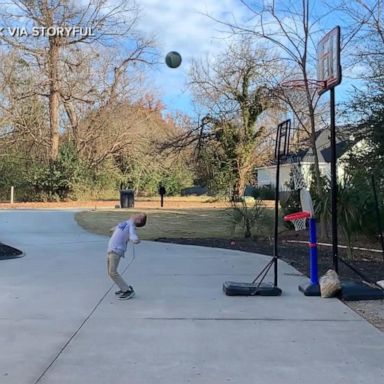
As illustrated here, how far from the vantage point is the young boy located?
736 cm

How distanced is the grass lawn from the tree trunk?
1383 centimetres

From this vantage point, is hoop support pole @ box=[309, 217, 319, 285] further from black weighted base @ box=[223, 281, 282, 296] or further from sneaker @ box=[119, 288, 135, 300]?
sneaker @ box=[119, 288, 135, 300]

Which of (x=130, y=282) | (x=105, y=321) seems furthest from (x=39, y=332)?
(x=130, y=282)

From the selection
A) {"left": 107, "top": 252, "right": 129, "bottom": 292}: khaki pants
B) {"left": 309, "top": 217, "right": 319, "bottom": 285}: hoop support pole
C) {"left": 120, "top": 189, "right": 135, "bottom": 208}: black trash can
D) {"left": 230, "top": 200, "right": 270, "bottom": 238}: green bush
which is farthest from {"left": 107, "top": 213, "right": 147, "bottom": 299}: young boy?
{"left": 120, "top": 189, "right": 135, "bottom": 208}: black trash can

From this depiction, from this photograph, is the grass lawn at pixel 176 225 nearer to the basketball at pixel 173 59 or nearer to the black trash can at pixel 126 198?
the black trash can at pixel 126 198

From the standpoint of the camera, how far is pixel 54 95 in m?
35.2

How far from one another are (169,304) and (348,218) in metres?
5.80

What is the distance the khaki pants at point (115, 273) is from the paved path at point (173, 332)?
0.71 feet

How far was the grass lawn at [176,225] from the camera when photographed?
53.4 feet

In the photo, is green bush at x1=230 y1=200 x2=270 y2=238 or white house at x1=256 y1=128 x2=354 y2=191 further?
white house at x1=256 y1=128 x2=354 y2=191

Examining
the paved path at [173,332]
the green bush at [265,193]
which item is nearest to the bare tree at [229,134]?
the green bush at [265,193]

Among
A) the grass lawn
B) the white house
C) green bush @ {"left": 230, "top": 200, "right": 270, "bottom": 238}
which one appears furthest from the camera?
the white house

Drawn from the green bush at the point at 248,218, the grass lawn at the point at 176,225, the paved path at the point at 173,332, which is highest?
the green bush at the point at 248,218

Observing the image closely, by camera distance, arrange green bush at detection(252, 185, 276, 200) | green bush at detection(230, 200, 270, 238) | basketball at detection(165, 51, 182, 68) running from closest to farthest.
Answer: green bush at detection(230, 200, 270, 238) < basketball at detection(165, 51, 182, 68) < green bush at detection(252, 185, 276, 200)
